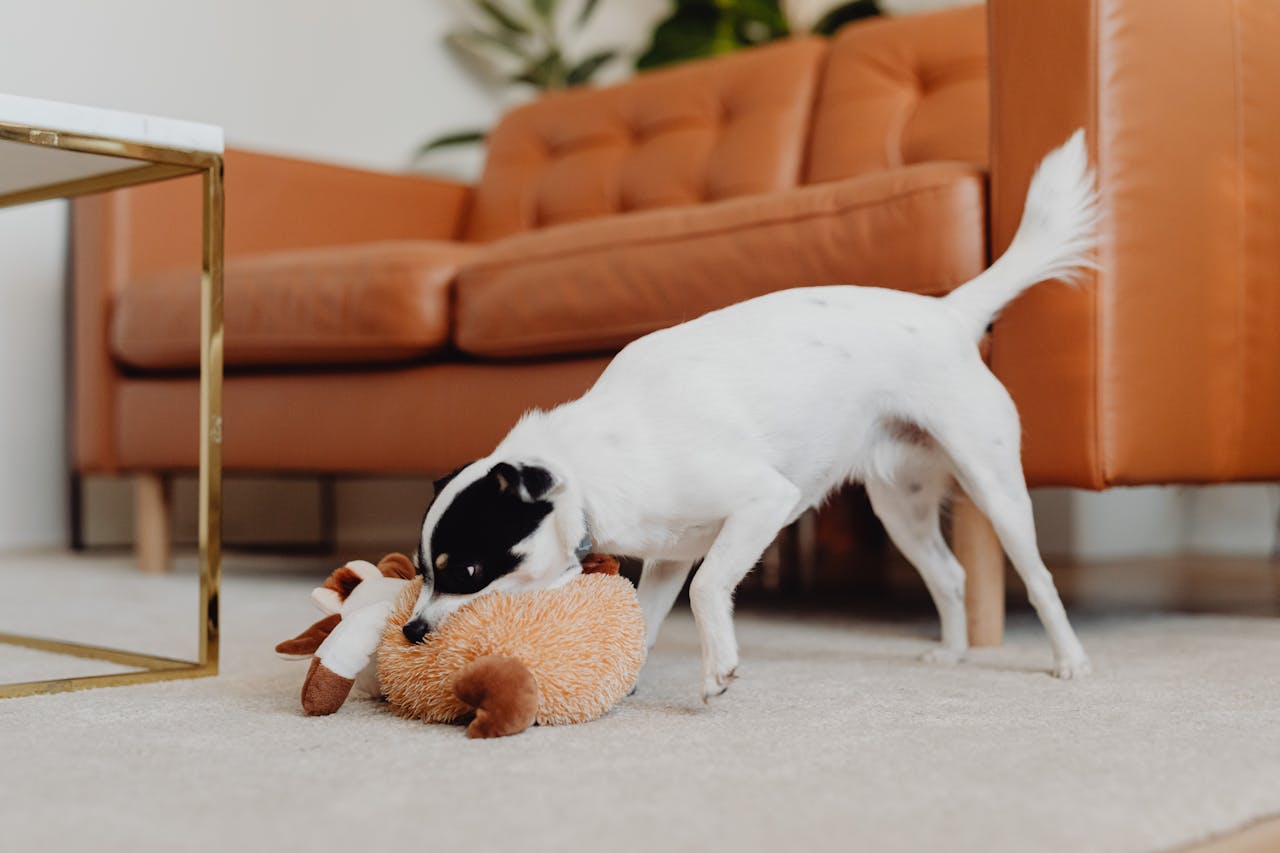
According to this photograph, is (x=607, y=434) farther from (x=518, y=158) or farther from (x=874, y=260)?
(x=518, y=158)

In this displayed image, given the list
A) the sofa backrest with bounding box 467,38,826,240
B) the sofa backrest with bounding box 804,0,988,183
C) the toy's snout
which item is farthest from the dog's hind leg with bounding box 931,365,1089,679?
the sofa backrest with bounding box 467,38,826,240

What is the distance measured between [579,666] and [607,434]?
0.24 metres

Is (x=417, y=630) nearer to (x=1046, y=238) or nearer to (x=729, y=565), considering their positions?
(x=729, y=565)

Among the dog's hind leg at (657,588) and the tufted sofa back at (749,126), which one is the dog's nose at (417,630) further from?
the tufted sofa back at (749,126)

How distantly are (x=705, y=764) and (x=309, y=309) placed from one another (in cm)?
→ 152

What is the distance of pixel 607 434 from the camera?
4.25 ft

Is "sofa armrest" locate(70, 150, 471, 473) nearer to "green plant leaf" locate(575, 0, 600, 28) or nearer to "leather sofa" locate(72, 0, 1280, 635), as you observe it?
"leather sofa" locate(72, 0, 1280, 635)

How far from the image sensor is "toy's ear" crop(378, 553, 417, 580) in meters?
1.42

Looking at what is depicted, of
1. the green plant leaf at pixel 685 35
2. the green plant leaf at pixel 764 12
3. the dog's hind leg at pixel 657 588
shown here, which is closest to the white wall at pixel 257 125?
the green plant leaf at pixel 685 35

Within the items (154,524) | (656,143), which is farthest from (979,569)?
(154,524)

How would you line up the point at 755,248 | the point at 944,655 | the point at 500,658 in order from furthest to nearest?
the point at 755,248, the point at 944,655, the point at 500,658

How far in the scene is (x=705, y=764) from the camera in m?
0.97

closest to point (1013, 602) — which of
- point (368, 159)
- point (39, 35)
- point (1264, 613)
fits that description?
point (1264, 613)

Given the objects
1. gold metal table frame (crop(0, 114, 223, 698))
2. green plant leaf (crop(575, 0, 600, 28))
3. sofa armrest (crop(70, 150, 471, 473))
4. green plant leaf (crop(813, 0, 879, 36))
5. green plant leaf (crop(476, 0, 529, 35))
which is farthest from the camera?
green plant leaf (crop(575, 0, 600, 28))
